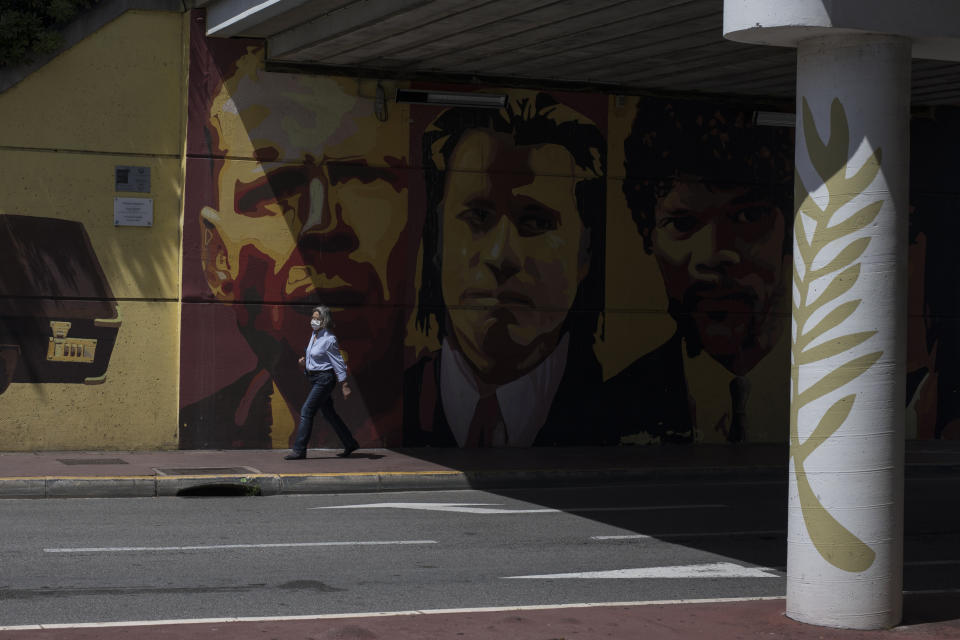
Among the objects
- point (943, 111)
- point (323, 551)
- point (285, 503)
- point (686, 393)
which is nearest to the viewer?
point (323, 551)

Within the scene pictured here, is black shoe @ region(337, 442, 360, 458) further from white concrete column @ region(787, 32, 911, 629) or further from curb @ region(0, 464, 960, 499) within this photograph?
white concrete column @ region(787, 32, 911, 629)

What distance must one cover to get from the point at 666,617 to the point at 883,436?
170cm

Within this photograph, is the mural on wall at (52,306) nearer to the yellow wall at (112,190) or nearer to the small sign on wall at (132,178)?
the yellow wall at (112,190)

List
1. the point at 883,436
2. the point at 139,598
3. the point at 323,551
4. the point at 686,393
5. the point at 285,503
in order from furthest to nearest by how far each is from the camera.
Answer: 1. the point at 686,393
2. the point at 285,503
3. the point at 323,551
4. the point at 139,598
5. the point at 883,436

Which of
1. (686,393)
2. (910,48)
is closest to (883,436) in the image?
(910,48)

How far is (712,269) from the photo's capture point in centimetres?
1866

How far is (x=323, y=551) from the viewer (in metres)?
10.2

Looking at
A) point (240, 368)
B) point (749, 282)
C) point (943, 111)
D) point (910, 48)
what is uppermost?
point (943, 111)

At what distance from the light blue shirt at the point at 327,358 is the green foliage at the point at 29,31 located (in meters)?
4.78

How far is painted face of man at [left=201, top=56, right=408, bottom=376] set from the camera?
16297 mm

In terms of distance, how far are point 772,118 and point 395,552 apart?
10847 millimetres

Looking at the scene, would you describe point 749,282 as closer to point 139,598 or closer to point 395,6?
point 395,6

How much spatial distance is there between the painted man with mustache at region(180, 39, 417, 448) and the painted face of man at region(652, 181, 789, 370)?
3.90 metres

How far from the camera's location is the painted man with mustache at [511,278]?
17.2 m
